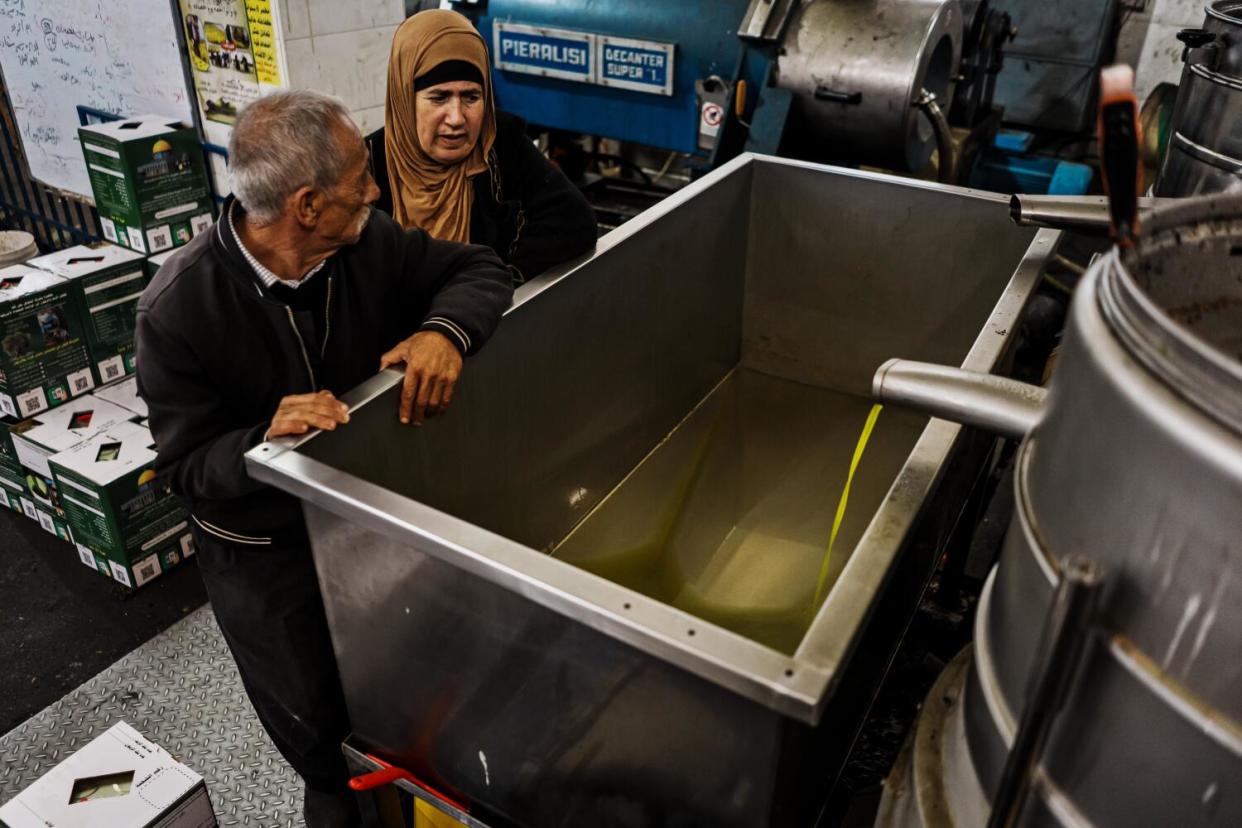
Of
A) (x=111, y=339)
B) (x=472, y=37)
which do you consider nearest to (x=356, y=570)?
(x=472, y=37)

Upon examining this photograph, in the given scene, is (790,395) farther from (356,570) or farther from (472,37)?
(356,570)

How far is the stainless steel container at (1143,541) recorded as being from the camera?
50cm

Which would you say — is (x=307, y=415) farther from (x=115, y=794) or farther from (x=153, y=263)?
(x=153, y=263)

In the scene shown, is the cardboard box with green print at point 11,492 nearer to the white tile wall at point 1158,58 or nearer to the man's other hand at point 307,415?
the man's other hand at point 307,415

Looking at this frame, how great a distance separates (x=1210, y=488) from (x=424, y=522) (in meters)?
0.65

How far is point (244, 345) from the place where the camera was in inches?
47.9

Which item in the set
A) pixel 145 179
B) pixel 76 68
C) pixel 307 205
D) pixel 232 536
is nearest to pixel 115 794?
pixel 232 536

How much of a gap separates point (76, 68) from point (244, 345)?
8.92 feet

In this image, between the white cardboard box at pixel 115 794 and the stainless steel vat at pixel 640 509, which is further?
the white cardboard box at pixel 115 794

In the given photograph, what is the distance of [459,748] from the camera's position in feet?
3.53

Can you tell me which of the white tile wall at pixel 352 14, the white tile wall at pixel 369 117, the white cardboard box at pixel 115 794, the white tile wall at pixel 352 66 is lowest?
the white cardboard box at pixel 115 794

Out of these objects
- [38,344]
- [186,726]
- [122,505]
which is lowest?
[186,726]

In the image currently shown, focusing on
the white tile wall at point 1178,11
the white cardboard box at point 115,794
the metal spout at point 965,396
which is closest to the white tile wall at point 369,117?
the white cardboard box at point 115,794

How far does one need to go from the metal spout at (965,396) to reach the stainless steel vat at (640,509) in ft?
0.40
